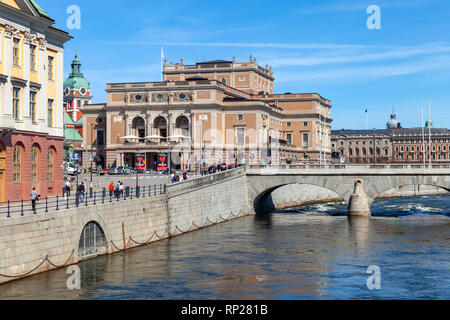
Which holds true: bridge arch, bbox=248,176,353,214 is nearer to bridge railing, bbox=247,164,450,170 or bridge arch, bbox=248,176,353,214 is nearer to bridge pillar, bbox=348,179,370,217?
bridge pillar, bbox=348,179,370,217

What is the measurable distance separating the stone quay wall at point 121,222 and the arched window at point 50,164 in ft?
25.6

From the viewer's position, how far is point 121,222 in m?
49.6

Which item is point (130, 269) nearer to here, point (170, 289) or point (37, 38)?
point (170, 289)

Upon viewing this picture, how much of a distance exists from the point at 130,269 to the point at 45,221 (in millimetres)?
5896

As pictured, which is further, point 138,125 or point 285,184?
point 138,125

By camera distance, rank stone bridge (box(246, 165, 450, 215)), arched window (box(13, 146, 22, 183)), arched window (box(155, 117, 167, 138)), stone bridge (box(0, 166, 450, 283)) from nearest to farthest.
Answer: stone bridge (box(0, 166, 450, 283)) < arched window (box(13, 146, 22, 183)) < stone bridge (box(246, 165, 450, 215)) < arched window (box(155, 117, 167, 138))

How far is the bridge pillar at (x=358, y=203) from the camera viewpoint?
75375mm

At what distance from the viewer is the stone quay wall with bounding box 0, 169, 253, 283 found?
36.4 meters

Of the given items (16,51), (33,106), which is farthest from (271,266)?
(16,51)

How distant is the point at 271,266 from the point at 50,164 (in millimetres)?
21559

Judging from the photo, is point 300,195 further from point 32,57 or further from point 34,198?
point 34,198

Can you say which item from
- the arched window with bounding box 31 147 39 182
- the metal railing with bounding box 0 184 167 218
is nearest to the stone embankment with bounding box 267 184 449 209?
the metal railing with bounding box 0 184 167 218
